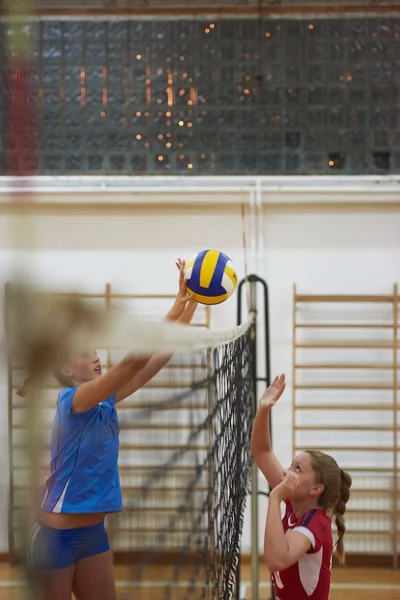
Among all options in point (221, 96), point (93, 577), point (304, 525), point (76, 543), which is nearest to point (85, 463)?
point (76, 543)

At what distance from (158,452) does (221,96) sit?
4415 millimetres

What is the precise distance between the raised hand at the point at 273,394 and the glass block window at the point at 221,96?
10.8ft

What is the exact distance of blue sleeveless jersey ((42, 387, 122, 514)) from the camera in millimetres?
2018

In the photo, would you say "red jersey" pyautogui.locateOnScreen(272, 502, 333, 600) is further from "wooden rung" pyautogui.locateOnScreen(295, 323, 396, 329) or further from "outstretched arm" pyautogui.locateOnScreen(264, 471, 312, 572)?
"wooden rung" pyautogui.locateOnScreen(295, 323, 396, 329)

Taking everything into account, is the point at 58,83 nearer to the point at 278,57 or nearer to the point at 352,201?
the point at 278,57

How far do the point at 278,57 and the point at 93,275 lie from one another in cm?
211

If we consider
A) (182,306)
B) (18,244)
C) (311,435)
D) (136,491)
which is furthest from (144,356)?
(311,435)

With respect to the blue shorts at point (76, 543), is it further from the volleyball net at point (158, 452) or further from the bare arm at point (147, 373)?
the bare arm at point (147, 373)

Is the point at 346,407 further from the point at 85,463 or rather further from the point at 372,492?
the point at 85,463

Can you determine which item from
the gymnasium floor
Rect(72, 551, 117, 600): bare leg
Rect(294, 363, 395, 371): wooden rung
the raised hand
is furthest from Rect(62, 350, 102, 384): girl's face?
Rect(294, 363, 395, 371): wooden rung

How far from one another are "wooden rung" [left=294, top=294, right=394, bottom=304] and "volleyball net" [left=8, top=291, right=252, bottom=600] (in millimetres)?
2260

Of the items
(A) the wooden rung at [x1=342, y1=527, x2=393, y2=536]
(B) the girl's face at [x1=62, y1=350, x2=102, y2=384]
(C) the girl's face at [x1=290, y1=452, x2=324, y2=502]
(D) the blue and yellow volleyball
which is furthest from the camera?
(A) the wooden rung at [x1=342, y1=527, x2=393, y2=536]

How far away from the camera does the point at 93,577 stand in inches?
89.0

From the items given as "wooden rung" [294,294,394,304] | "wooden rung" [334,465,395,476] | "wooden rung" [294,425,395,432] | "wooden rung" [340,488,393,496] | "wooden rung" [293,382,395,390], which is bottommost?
"wooden rung" [340,488,393,496]
